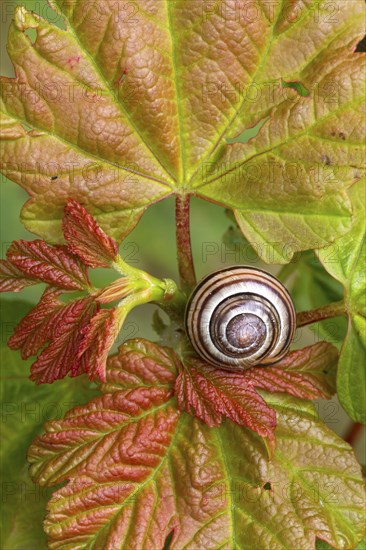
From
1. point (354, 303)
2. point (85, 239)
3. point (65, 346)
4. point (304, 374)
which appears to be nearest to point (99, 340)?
point (65, 346)

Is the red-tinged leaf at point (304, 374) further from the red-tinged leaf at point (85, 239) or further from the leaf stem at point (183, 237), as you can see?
the red-tinged leaf at point (85, 239)

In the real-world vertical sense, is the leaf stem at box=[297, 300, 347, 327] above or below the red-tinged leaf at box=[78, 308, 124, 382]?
above

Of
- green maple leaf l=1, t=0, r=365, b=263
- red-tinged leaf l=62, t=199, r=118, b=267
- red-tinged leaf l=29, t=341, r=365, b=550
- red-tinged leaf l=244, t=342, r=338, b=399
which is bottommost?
red-tinged leaf l=29, t=341, r=365, b=550

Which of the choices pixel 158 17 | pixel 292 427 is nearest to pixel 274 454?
pixel 292 427

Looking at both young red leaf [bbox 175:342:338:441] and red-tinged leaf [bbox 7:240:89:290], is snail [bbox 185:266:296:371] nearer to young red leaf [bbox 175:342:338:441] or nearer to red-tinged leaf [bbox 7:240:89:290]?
young red leaf [bbox 175:342:338:441]

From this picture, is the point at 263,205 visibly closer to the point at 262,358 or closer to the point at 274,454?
the point at 262,358

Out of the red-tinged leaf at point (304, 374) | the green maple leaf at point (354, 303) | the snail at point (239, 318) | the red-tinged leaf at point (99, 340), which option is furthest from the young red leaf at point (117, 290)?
the green maple leaf at point (354, 303)

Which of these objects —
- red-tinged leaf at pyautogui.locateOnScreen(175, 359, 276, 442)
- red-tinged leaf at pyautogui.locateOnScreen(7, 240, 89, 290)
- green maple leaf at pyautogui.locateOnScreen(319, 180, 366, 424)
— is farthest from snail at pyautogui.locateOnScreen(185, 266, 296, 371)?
red-tinged leaf at pyautogui.locateOnScreen(7, 240, 89, 290)
